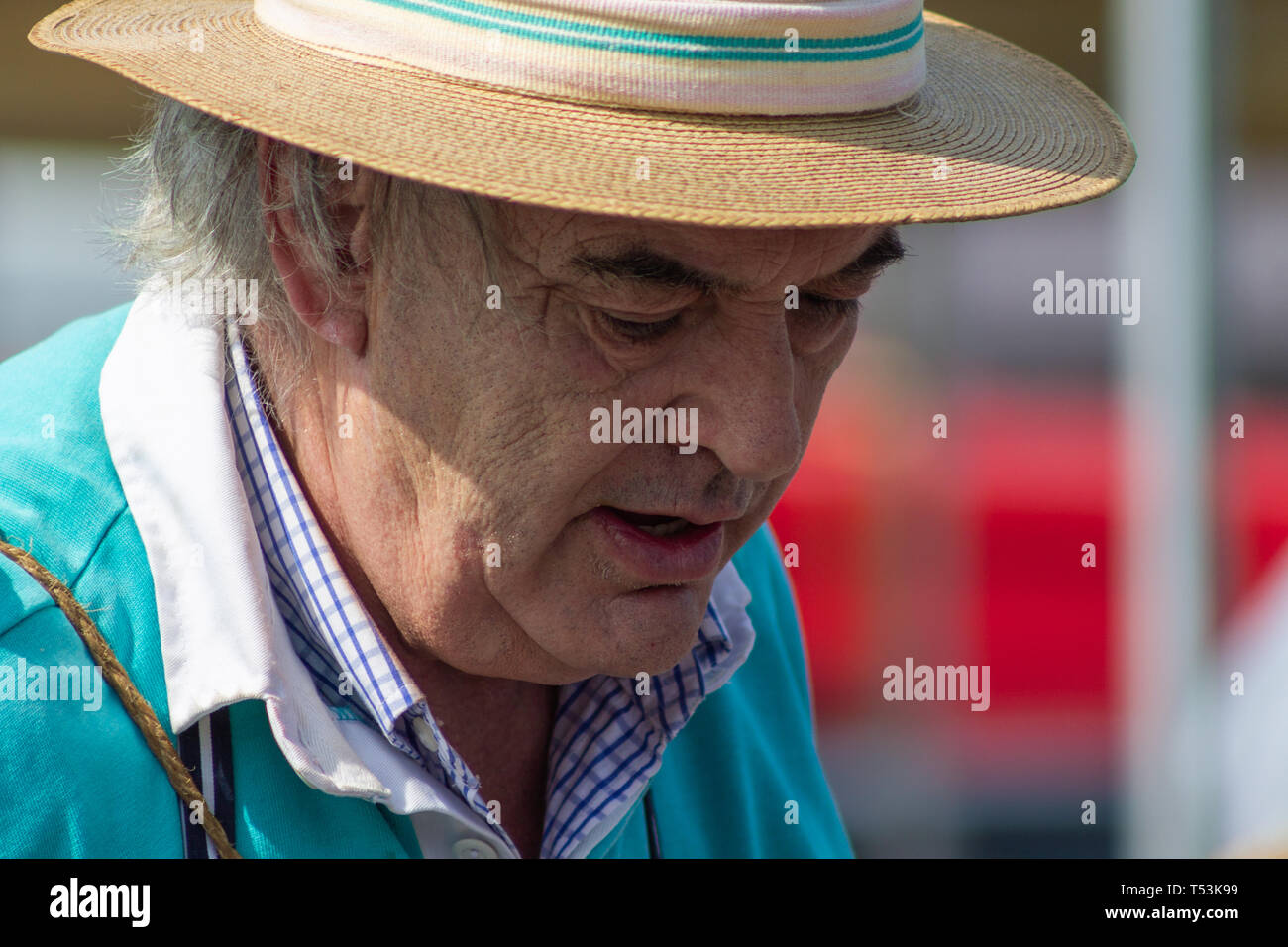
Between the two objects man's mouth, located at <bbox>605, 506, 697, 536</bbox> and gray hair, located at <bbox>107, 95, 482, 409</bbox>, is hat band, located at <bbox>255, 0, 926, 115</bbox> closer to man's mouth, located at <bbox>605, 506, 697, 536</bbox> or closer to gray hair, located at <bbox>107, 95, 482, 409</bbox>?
gray hair, located at <bbox>107, 95, 482, 409</bbox>

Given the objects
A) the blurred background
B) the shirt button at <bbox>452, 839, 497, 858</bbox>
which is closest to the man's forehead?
the shirt button at <bbox>452, 839, 497, 858</bbox>

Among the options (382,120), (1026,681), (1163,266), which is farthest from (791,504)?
(382,120)

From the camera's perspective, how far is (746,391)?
1.53 m

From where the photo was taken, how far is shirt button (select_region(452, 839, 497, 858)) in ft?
5.41

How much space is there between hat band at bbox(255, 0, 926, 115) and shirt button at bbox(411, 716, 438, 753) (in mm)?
748

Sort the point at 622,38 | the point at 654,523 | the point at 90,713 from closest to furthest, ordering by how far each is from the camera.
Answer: the point at 622,38
the point at 90,713
the point at 654,523

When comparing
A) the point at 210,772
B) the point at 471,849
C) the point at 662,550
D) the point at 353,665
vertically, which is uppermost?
the point at 662,550

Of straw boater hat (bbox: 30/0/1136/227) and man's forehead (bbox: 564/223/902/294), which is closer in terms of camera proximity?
straw boater hat (bbox: 30/0/1136/227)

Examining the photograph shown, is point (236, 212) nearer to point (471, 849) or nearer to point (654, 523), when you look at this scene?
point (654, 523)

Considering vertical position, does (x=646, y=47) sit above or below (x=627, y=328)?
above

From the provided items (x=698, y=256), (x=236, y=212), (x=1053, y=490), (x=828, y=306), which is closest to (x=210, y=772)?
(x=236, y=212)

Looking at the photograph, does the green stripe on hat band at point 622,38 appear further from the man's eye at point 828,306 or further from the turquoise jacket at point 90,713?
the turquoise jacket at point 90,713

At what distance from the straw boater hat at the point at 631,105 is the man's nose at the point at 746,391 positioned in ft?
0.73

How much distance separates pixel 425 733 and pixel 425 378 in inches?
17.0
